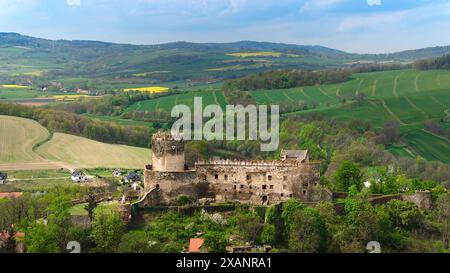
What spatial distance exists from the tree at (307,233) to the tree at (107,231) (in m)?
9.73

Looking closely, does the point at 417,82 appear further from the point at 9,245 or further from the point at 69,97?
the point at 9,245

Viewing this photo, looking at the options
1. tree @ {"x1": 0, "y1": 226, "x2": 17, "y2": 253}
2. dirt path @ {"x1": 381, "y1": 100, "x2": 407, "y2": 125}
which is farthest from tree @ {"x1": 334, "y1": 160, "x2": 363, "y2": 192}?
dirt path @ {"x1": 381, "y1": 100, "x2": 407, "y2": 125}

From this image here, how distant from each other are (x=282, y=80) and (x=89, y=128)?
164 ft

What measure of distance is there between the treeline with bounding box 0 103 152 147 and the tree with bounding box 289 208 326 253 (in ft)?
185

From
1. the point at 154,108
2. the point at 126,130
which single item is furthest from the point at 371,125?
the point at 154,108

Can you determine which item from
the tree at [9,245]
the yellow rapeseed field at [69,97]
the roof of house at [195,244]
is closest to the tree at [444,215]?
the roof of house at [195,244]

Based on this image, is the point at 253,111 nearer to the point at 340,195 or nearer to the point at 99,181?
the point at 99,181

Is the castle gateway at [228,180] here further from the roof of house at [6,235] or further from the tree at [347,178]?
the roof of house at [6,235]

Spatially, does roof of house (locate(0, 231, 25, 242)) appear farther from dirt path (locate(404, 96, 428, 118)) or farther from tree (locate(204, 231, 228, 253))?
dirt path (locate(404, 96, 428, 118))

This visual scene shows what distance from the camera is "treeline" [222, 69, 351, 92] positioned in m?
140

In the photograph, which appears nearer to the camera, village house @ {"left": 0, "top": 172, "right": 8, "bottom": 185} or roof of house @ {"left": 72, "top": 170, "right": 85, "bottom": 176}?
village house @ {"left": 0, "top": 172, "right": 8, "bottom": 185}

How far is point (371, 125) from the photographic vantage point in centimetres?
9812

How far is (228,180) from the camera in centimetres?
4797
